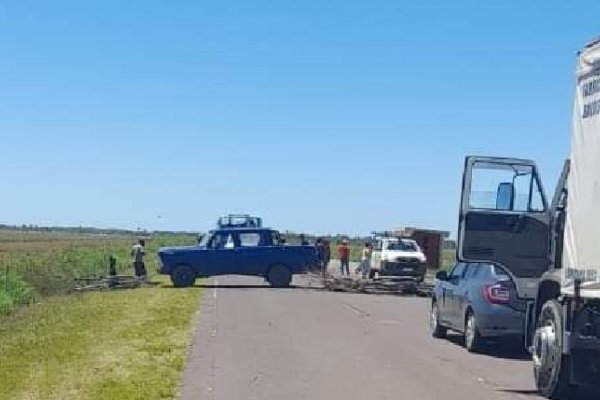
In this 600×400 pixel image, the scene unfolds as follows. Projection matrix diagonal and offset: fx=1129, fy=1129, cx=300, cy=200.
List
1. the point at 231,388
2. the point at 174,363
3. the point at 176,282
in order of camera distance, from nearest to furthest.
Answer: the point at 231,388 → the point at 174,363 → the point at 176,282

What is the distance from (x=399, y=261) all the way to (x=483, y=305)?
86.9ft

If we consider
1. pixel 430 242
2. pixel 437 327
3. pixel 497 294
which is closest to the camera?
pixel 497 294

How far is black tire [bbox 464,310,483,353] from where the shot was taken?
18.3m

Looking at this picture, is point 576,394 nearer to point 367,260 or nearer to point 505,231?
point 505,231

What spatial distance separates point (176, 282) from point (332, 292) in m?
5.23

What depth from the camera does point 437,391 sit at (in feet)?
44.4

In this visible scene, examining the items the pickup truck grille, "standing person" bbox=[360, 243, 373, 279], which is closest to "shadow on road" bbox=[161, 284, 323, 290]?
the pickup truck grille

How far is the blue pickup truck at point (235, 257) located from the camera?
123ft

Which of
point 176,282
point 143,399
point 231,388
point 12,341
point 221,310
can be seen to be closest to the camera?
point 143,399

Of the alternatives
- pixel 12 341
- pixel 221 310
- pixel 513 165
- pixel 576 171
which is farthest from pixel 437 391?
pixel 221 310

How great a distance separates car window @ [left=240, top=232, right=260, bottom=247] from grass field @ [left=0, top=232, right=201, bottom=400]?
10.9 feet

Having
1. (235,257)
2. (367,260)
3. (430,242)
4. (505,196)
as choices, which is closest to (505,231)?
(505,196)

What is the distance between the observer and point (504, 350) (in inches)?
755

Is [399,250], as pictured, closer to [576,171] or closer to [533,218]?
[533,218]
